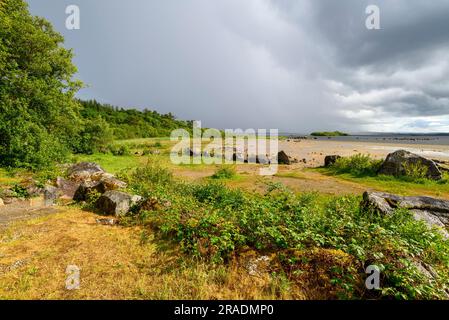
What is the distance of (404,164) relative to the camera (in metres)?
17.3

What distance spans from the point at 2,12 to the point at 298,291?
24115 millimetres

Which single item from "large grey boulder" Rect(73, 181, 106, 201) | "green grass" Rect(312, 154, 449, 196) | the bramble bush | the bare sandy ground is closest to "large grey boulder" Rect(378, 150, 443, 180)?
"green grass" Rect(312, 154, 449, 196)

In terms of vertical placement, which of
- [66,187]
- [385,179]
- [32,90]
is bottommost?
[385,179]

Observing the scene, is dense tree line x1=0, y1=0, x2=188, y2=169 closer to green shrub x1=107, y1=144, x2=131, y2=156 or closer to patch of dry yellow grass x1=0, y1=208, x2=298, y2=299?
patch of dry yellow grass x1=0, y1=208, x2=298, y2=299

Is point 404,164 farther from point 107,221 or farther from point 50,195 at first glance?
point 50,195

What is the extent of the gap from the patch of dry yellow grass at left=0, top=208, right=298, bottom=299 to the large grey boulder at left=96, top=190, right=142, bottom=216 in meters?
1.38

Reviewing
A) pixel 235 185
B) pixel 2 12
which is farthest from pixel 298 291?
pixel 2 12

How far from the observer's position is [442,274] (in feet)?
13.4

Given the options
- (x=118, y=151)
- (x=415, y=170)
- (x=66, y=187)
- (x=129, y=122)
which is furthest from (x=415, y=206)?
(x=129, y=122)

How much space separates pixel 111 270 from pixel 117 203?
3712mm

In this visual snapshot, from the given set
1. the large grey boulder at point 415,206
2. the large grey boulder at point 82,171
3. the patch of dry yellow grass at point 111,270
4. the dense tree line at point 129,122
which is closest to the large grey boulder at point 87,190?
the patch of dry yellow grass at point 111,270

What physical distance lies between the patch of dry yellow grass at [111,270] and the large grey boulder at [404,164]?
58.5ft

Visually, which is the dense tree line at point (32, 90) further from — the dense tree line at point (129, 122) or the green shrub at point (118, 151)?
the dense tree line at point (129, 122)

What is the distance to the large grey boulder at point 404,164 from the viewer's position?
Answer: 16438 millimetres
